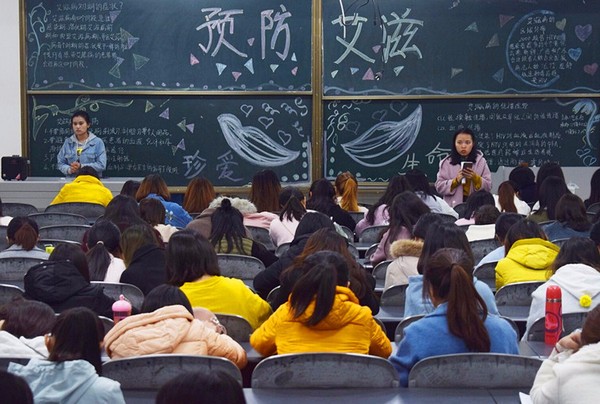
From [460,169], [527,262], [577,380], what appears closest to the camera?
[577,380]

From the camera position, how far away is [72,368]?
11.4ft

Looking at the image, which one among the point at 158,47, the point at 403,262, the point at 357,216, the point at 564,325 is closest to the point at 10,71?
the point at 158,47

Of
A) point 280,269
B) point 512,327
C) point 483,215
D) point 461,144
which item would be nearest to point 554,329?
point 512,327

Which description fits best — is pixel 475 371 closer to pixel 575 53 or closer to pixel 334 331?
pixel 334 331

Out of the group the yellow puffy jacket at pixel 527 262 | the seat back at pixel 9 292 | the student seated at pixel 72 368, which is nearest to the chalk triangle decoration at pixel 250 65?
the yellow puffy jacket at pixel 527 262

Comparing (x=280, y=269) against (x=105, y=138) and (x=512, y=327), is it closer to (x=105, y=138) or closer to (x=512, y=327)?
(x=512, y=327)

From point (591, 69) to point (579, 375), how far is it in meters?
8.66

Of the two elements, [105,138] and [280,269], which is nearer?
[280,269]

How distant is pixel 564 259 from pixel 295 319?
1.66m

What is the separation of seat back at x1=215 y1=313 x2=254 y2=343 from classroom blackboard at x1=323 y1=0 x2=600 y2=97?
22.6 feet

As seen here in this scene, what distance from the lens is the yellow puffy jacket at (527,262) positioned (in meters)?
5.88

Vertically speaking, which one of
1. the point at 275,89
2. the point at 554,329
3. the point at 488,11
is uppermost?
the point at 488,11

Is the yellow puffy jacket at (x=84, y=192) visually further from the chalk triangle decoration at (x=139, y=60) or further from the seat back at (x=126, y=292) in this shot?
the seat back at (x=126, y=292)

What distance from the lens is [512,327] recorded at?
14.8 feet
